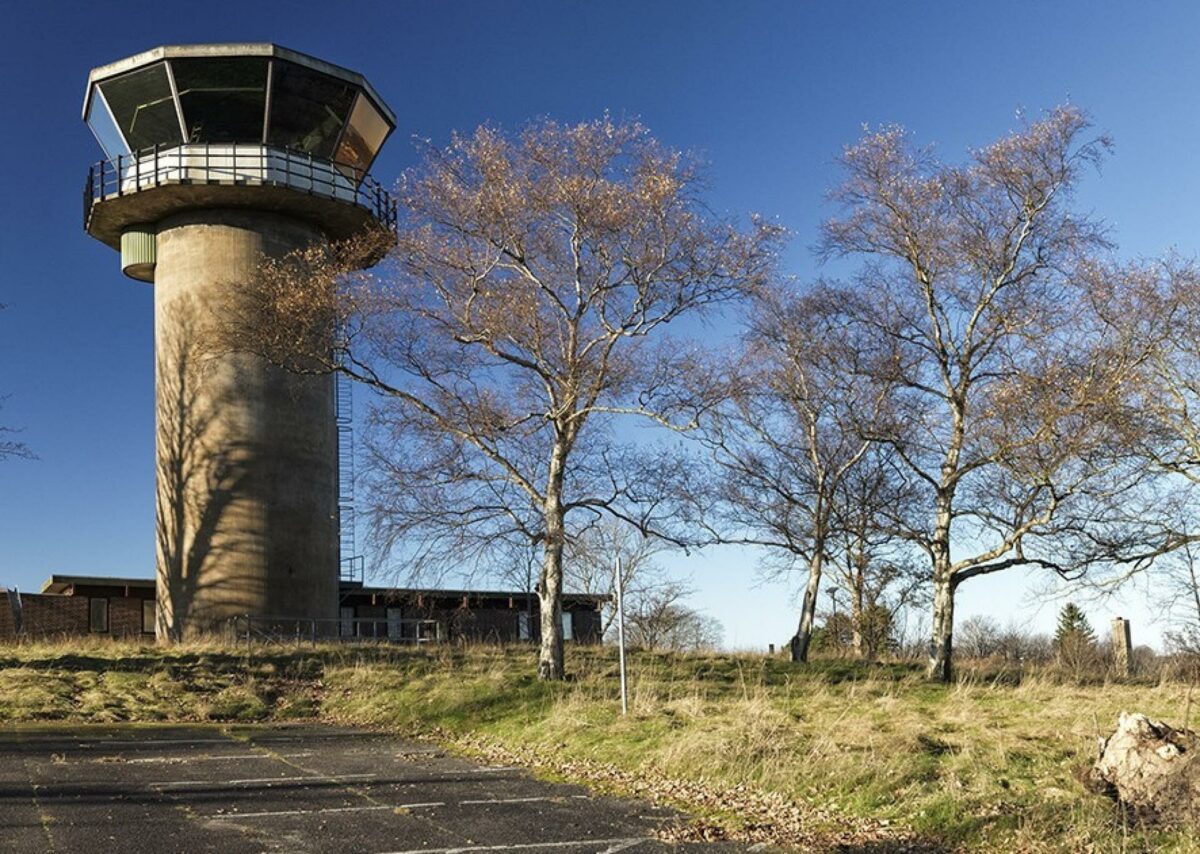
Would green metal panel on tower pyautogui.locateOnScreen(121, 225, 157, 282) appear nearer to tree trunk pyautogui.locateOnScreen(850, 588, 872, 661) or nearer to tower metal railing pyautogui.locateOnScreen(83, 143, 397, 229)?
tower metal railing pyautogui.locateOnScreen(83, 143, 397, 229)

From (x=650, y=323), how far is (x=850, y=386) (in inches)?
327

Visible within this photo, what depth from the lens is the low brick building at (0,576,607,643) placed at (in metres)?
40.1

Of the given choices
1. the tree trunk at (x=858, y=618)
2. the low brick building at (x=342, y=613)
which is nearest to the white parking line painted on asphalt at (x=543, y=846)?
the low brick building at (x=342, y=613)

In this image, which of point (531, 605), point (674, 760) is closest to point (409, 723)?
point (674, 760)

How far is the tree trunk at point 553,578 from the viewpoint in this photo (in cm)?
2323

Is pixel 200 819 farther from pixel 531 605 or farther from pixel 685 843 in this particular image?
pixel 531 605

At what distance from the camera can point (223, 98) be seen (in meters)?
34.6

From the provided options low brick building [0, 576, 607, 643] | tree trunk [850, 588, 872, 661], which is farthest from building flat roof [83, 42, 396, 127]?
tree trunk [850, 588, 872, 661]

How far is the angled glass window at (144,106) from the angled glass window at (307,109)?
9.66 ft

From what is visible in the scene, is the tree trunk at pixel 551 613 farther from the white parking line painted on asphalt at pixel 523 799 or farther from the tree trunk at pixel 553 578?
the white parking line painted on asphalt at pixel 523 799

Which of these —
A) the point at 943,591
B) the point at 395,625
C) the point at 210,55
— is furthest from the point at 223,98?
the point at 943,591

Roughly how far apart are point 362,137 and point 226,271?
697 centimetres

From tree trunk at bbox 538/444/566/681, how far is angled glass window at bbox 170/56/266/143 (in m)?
17.2

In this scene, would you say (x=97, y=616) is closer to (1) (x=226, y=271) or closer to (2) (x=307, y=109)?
(1) (x=226, y=271)
